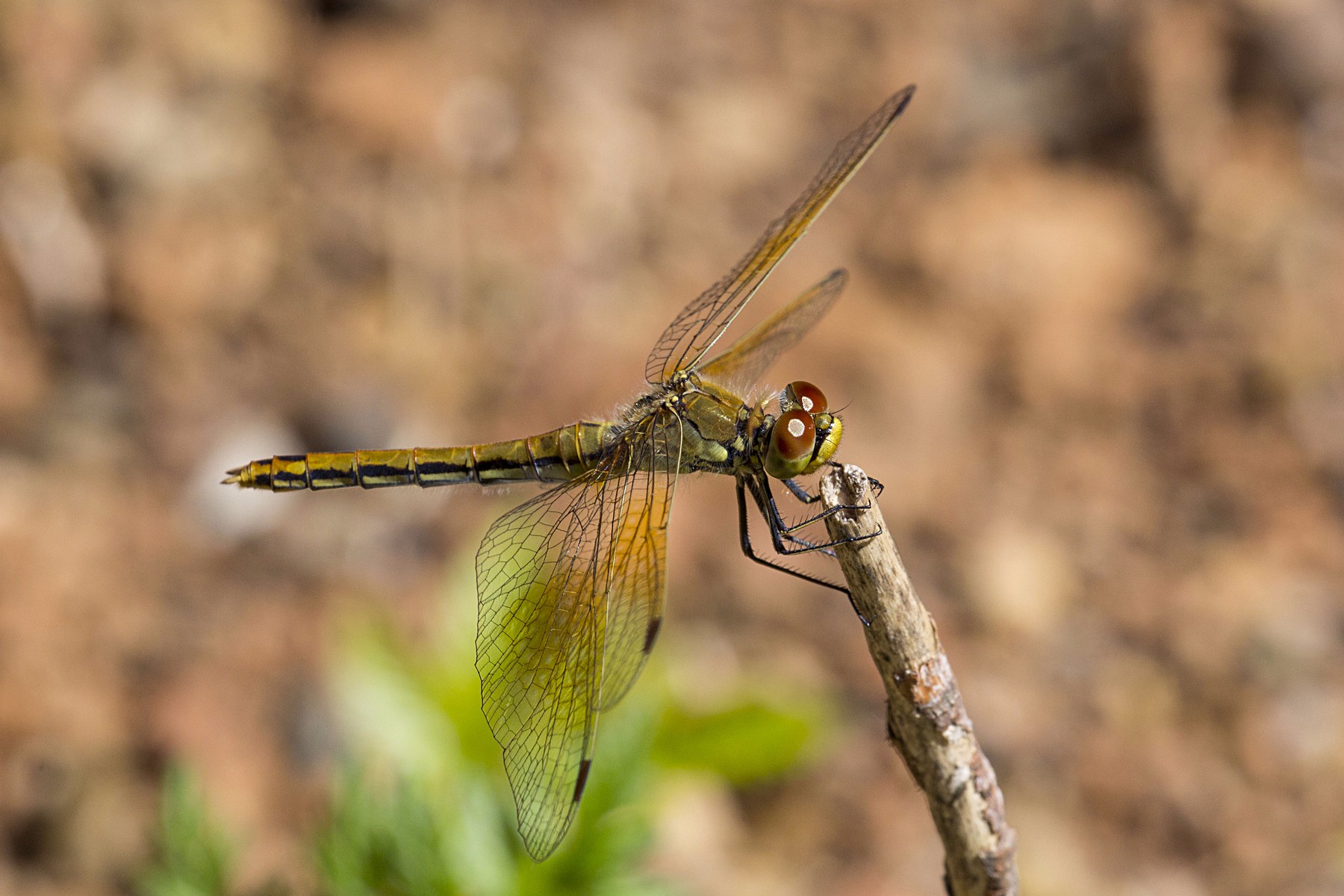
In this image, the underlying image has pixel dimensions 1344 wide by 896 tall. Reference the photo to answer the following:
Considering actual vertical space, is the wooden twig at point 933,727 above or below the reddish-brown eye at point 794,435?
below

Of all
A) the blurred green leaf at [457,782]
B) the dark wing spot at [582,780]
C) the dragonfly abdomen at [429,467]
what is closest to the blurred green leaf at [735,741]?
the blurred green leaf at [457,782]

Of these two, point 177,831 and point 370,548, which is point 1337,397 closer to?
point 370,548

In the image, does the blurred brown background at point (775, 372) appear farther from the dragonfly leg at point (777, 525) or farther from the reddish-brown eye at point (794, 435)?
the reddish-brown eye at point (794, 435)

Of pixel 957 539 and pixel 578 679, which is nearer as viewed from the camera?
pixel 578 679

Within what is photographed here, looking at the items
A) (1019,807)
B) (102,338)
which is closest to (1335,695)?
(1019,807)

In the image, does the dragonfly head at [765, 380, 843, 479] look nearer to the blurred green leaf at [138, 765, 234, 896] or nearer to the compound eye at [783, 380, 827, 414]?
the compound eye at [783, 380, 827, 414]

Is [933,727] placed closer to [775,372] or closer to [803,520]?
[803,520]
